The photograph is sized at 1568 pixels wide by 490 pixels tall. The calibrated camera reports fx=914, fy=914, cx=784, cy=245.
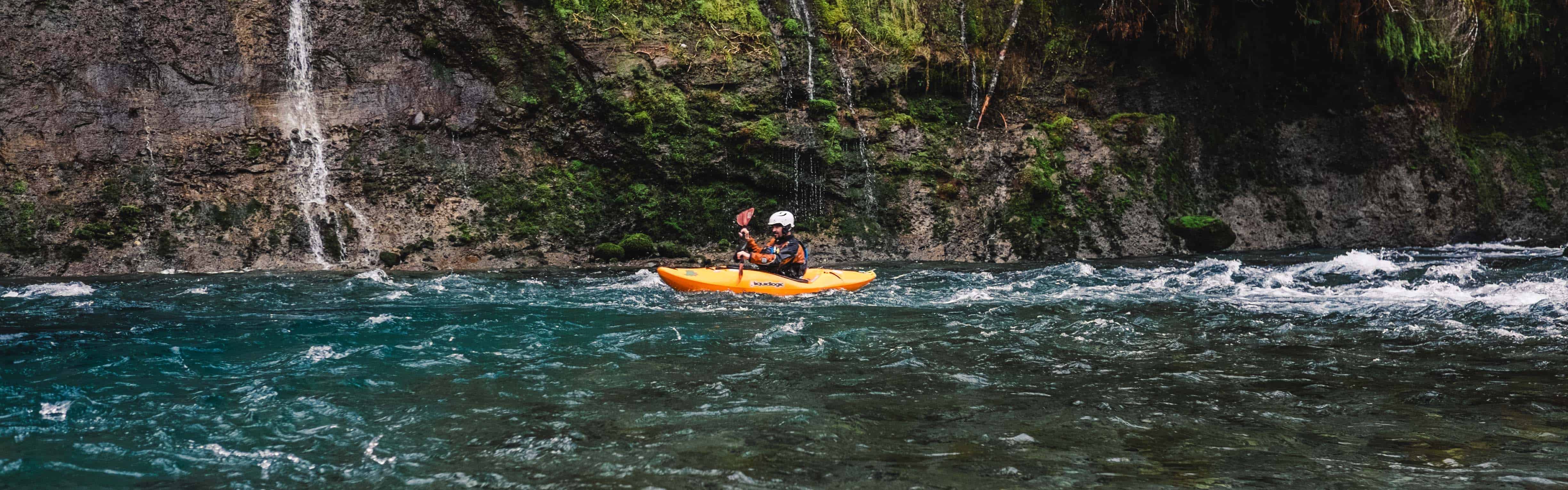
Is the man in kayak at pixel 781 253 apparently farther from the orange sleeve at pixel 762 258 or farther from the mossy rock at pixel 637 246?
the mossy rock at pixel 637 246

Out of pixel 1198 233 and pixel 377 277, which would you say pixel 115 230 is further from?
pixel 1198 233

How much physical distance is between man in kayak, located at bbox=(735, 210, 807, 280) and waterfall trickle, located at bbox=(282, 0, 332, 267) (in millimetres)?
5772

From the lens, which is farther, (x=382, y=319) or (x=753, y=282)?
(x=753, y=282)

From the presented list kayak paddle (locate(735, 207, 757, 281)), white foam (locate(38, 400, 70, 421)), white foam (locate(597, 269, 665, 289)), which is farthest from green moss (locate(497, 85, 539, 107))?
white foam (locate(38, 400, 70, 421))

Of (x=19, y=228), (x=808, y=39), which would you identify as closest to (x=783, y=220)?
(x=808, y=39)

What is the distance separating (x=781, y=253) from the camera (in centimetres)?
904

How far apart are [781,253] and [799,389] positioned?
4622 mm

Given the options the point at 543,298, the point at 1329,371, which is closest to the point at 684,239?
the point at 543,298

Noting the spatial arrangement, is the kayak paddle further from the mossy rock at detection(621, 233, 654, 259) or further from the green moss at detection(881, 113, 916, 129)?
the green moss at detection(881, 113, 916, 129)

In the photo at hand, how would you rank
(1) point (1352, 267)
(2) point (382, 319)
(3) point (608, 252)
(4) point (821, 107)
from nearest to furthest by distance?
(2) point (382, 319) < (1) point (1352, 267) < (3) point (608, 252) < (4) point (821, 107)

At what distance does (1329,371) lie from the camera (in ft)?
15.6

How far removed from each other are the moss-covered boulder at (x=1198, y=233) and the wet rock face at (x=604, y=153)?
0.14ft

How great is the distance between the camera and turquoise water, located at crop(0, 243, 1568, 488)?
3238mm

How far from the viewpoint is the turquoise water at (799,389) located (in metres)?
3.24
